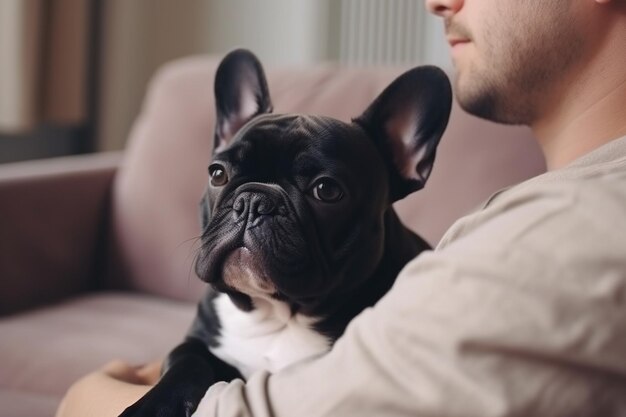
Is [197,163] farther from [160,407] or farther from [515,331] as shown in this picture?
[515,331]

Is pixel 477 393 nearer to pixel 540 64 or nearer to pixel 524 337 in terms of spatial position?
pixel 524 337

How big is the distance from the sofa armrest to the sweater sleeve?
1239mm

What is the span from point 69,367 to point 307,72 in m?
0.75

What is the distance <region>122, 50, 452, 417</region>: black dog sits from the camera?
918 mm

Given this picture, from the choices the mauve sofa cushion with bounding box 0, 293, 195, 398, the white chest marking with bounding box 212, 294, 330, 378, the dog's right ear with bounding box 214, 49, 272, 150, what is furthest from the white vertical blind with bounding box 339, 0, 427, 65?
the white chest marking with bounding box 212, 294, 330, 378

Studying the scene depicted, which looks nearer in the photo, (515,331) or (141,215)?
(515,331)

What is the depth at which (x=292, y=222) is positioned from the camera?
921mm

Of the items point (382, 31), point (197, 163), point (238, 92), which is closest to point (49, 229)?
point (197, 163)

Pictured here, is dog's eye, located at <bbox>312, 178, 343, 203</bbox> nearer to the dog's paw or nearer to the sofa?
the dog's paw

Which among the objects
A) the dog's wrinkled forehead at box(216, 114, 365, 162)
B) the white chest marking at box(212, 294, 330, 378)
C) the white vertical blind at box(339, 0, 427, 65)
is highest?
the dog's wrinkled forehead at box(216, 114, 365, 162)

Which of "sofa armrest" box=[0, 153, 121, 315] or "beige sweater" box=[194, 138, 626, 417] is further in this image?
"sofa armrest" box=[0, 153, 121, 315]

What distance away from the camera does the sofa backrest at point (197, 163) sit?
1517 mm

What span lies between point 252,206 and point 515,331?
339mm

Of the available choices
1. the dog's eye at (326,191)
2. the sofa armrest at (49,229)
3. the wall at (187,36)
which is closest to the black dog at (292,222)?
the dog's eye at (326,191)
